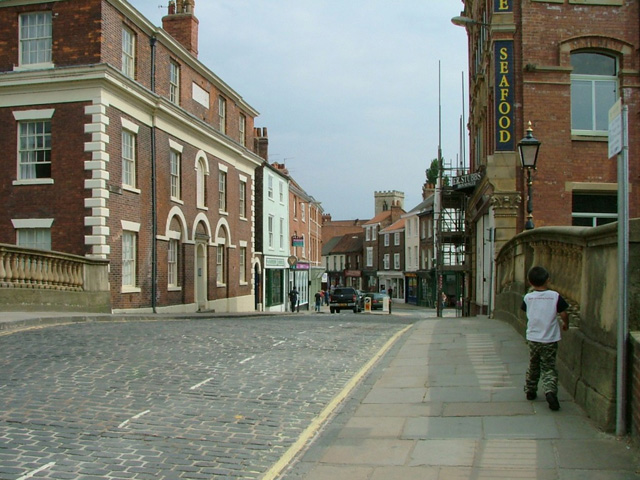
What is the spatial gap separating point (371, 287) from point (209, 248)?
60858 mm

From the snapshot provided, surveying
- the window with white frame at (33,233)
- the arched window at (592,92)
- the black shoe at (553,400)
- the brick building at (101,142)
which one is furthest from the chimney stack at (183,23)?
the black shoe at (553,400)

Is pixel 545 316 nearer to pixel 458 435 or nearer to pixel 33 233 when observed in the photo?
pixel 458 435

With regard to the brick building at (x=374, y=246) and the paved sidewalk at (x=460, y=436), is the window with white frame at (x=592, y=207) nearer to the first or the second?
the paved sidewalk at (x=460, y=436)

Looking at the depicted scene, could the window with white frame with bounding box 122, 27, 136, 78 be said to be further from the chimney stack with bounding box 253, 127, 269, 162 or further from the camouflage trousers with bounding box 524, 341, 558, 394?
the chimney stack with bounding box 253, 127, 269, 162

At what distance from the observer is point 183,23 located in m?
31.7

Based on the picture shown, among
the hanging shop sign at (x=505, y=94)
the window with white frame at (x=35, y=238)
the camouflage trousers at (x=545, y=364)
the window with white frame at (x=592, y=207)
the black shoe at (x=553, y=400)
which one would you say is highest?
the hanging shop sign at (x=505, y=94)

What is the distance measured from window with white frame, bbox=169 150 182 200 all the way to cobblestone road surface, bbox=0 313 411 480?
584 inches

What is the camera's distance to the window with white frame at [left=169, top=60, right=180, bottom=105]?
92.0ft

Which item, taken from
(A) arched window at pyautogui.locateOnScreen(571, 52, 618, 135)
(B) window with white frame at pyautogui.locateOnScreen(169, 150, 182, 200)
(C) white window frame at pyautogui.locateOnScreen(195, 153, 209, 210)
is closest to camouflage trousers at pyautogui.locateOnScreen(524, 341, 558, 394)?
(A) arched window at pyautogui.locateOnScreen(571, 52, 618, 135)

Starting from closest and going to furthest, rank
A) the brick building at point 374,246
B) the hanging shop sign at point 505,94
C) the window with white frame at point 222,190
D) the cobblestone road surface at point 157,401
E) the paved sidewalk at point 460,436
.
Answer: the paved sidewalk at point 460,436 < the cobblestone road surface at point 157,401 < the hanging shop sign at point 505,94 < the window with white frame at point 222,190 < the brick building at point 374,246

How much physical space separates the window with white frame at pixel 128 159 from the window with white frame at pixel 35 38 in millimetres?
3464

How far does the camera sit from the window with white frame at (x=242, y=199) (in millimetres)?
37500

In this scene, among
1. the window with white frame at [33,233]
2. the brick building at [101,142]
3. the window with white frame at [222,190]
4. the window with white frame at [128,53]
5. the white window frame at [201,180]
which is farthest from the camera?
the window with white frame at [222,190]

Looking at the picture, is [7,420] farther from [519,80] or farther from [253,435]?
[519,80]
